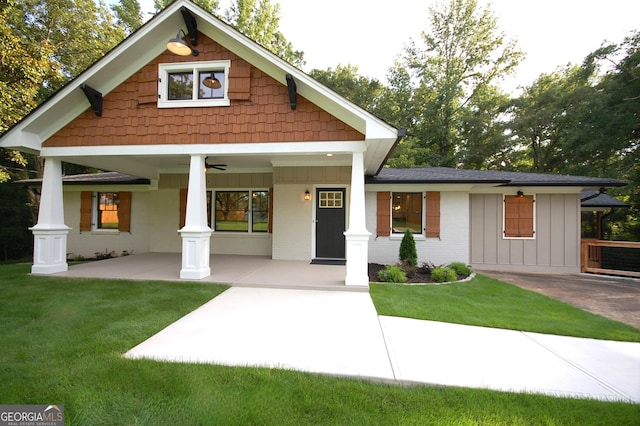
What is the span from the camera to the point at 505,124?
16672mm

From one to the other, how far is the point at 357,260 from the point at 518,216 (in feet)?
20.4

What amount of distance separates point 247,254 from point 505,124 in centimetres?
1699

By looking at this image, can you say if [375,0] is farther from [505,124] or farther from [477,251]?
[477,251]

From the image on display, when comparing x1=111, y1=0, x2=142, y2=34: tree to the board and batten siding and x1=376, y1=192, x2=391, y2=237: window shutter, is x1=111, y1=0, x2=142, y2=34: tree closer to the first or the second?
x1=376, y1=192, x2=391, y2=237: window shutter

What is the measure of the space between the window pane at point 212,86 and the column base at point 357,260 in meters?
4.08

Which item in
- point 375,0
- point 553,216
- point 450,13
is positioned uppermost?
point 450,13

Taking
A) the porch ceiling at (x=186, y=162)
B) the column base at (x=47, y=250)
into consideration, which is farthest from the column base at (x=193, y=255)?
the column base at (x=47, y=250)

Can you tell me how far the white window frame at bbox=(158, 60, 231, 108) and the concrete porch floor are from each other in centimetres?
370

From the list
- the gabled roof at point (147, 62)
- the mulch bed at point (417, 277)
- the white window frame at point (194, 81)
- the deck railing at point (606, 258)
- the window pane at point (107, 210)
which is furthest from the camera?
the window pane at point (107, 210)

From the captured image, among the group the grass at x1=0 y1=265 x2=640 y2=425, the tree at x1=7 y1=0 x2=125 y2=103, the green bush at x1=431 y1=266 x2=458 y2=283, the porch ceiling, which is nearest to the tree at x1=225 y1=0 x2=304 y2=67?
the tree at x1=7 y1=0 x2=125 y2=103

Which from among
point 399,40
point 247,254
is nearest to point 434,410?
point 247,254

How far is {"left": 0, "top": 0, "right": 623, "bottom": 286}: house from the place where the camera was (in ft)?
18.4

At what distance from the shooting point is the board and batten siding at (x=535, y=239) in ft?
26.9

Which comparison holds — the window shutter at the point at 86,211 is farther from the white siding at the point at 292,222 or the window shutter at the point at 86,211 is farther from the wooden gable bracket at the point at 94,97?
the white siding at the point at 292,222
